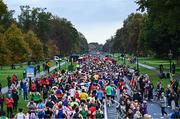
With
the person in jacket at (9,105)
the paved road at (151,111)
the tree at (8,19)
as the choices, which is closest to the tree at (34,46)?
the tree at (8,19)

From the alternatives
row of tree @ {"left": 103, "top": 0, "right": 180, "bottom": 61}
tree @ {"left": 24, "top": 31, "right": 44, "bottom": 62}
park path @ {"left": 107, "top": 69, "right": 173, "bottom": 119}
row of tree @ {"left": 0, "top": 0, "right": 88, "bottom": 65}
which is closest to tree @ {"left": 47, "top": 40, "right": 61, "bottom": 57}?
row of tree @ {"left": 0, "top": 0, "right": 88, "bottom": 65}

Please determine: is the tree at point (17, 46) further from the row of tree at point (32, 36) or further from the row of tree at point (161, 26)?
the row of tree at point (161, 26)

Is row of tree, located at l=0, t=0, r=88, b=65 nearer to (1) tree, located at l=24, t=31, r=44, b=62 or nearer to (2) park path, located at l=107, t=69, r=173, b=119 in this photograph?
(1) tree, located at l=24, t=31, r=44, b=62

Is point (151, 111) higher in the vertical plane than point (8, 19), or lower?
lower

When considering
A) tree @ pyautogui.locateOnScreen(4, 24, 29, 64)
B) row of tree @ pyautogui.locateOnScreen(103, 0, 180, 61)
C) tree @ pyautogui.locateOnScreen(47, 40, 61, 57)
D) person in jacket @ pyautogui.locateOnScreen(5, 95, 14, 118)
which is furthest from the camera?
tree @ pyautogui.locateOnScreen(47, 40, 61, 57)

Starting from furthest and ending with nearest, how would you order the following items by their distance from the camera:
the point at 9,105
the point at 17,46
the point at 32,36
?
the point at 32,36
the point at 17,46
the point at 9,105

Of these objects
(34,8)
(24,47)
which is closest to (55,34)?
(34,8)

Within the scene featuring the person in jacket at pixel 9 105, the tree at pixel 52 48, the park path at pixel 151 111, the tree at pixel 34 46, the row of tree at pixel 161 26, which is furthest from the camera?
the tree at pixel 52 48

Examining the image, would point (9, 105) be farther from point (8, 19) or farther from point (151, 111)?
point (8, 19)

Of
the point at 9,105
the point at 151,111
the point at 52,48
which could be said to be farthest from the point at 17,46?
the point at 9,105
